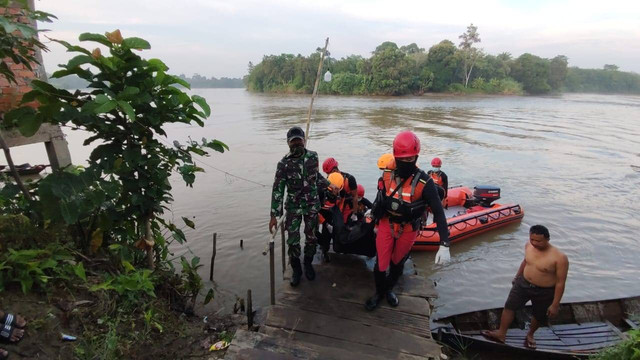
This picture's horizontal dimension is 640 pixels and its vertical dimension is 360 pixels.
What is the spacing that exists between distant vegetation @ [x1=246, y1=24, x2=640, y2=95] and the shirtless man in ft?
176

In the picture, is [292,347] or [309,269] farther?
[309,269]

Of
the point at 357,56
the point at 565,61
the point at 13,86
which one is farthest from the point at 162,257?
the point at 565,61

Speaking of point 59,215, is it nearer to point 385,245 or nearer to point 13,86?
point 13,86

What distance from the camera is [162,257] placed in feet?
14.7

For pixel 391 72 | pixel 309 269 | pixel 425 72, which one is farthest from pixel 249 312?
pixel 425 72

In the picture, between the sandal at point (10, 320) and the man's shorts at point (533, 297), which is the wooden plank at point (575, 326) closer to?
the man's shorts at point (533, 297)

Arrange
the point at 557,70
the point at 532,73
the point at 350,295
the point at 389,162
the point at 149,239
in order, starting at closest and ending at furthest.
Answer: the point at 389,162, the point at 149,239, the point at 350,295, the point at 532,73, the point at 557,70

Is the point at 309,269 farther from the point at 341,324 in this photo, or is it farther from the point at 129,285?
the point at 129,285

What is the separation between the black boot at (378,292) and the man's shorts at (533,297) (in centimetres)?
179

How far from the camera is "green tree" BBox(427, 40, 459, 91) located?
59656 millimetres

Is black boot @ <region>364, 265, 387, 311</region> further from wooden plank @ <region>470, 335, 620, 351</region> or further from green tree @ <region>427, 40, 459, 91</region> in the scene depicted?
green tree @ <region>427, 40, 459, 91</region>

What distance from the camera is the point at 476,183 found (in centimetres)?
1409

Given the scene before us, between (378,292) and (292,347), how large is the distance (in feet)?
3.88

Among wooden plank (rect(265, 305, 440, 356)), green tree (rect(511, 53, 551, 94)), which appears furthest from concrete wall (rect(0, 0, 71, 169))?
green tree (rect(511, 53, 551, 94))
